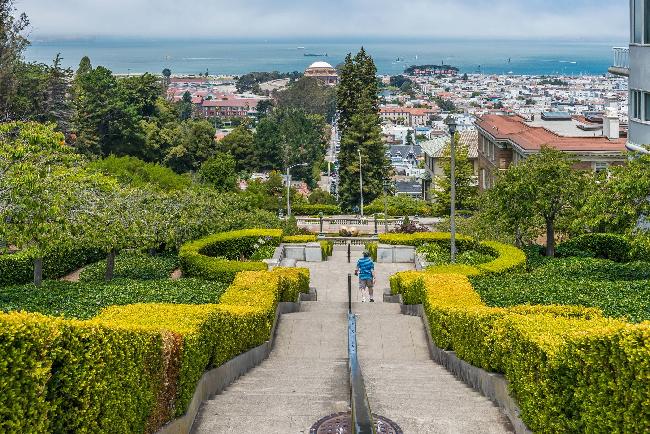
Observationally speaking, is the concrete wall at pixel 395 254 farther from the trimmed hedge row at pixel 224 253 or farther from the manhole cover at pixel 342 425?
the manhole cover at pixel 342 425

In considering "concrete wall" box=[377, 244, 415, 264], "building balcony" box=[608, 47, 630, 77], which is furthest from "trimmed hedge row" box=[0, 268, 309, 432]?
"building balcony" box=[608, 47, 630, 77]

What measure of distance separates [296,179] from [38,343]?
103 m

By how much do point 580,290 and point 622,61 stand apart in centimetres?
1482

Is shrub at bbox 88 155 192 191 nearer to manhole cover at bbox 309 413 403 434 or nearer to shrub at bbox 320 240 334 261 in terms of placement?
shrub at bbox 320 240 334 261

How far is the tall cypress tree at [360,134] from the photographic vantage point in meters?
69.9

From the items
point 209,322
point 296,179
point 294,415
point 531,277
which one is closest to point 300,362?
point 209,322

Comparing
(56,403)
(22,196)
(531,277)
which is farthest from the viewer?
(531,277)

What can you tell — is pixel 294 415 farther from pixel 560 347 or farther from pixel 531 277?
pixel 531 277

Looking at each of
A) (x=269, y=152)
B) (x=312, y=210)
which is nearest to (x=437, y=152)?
(x=312, y=210)

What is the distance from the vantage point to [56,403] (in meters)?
7.04

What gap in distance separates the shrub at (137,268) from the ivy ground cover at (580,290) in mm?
8825

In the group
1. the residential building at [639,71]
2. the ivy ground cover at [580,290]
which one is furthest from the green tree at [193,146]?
the ivy ground cover at [580,290]

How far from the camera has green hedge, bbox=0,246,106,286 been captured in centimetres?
2441

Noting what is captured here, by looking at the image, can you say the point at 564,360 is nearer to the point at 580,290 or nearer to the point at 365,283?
the point at 580,290
